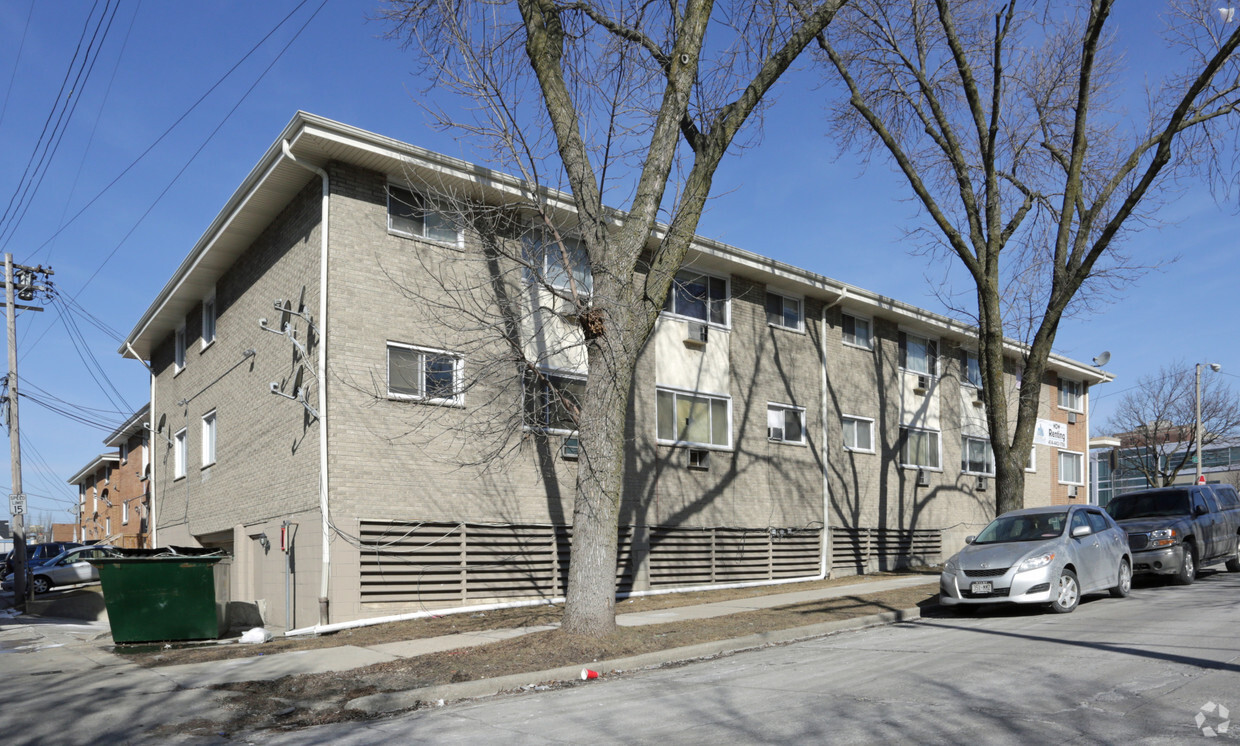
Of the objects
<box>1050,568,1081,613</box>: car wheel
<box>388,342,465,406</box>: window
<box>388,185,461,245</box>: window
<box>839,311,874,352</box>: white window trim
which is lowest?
<box>1050,568,1081,613</box>: car wheel

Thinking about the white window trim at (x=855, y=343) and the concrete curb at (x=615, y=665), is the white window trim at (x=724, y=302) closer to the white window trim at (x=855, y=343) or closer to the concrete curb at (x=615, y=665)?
the white window trim at (x=855, y=343)

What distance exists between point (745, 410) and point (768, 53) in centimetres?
961

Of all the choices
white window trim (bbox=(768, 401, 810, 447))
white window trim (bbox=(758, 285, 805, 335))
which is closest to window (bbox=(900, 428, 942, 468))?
white window trim (bbox=(768, 401, 810, 447))

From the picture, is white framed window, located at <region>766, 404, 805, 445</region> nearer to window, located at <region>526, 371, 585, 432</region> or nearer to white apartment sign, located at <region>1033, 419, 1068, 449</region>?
window, located at <region>526, 371, 585, 432</region>

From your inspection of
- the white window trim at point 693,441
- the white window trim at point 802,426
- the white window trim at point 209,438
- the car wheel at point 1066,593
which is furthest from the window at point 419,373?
the car wheel at point 1066,593

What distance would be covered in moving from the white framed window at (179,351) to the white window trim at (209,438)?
312 cm

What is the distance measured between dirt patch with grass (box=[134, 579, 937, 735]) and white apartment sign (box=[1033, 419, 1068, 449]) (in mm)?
19068

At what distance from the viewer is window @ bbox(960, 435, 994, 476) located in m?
28.4

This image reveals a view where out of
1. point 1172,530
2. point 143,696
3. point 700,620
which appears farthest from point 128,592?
point 1172,530

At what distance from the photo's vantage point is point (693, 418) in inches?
781

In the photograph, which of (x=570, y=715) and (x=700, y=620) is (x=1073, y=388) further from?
(x=570, y=715)

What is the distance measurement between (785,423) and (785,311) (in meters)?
2.68

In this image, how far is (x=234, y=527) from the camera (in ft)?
59.2

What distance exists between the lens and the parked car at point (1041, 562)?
1259 cm
